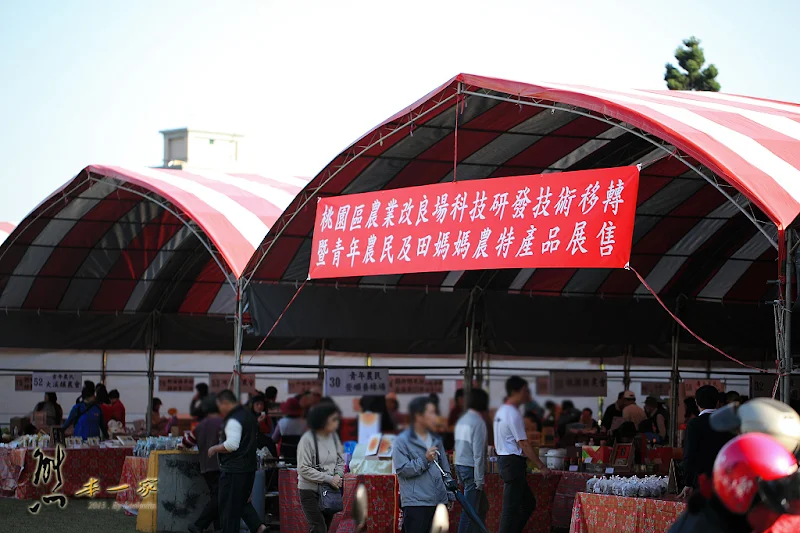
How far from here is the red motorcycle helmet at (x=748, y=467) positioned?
134 inches

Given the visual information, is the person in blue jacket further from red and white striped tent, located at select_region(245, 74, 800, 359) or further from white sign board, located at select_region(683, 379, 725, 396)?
white sign board, located at select_region(683, 379, 725, 396)

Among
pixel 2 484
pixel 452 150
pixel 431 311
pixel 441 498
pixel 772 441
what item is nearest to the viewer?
pixel 772 441

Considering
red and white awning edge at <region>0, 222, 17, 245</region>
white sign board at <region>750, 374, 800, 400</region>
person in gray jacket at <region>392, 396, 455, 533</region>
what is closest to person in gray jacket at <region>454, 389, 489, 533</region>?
person in gray jacket at <region>392, 396, 455, 533</region>

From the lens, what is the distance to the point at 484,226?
10.7m

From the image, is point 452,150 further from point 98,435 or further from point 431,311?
point 98,435

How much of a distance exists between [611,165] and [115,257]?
9.21 m

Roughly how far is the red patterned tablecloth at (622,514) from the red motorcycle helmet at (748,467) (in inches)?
219

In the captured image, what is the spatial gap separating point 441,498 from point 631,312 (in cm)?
1015

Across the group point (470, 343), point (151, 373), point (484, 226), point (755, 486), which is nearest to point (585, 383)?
point (470, 343)

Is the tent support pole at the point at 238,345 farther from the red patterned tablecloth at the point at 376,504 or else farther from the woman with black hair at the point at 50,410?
the woman with black hair at the point at 50,410

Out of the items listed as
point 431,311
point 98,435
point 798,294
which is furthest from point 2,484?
point 798,294

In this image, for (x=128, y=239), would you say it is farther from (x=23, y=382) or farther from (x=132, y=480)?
(x=132, y=480)

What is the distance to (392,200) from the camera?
11719 millimetres

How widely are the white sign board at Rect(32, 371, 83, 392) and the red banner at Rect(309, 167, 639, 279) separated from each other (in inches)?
339
